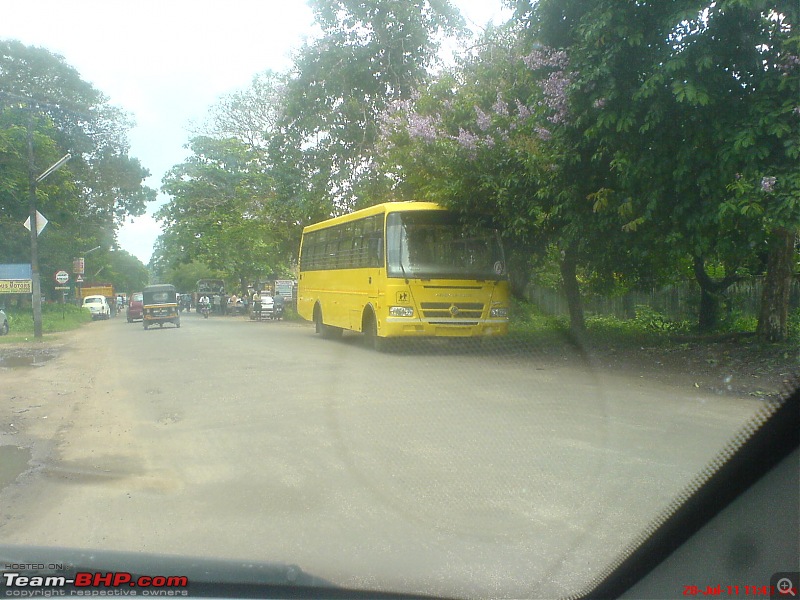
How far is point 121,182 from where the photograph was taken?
48406 millimetres

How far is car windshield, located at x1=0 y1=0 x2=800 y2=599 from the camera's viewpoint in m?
4.88

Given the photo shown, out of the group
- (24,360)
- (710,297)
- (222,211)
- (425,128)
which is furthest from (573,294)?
(222,211)

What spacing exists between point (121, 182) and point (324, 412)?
4267cm

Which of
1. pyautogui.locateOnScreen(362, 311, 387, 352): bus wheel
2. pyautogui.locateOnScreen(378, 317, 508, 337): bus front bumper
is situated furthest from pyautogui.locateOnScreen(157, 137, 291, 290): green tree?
pyautogui.locateOnScreen(378, 317, 508, 337): bus front bumper

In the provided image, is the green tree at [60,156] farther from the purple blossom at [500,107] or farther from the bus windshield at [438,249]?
the purple blossom at [500,107]

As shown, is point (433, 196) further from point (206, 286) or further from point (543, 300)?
point (206, 286)

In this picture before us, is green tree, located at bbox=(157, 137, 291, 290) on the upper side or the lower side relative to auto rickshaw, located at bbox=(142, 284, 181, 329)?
upper

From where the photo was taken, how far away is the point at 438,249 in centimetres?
1672

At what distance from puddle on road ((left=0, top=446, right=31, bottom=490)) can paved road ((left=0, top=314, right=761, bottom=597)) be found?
0.47 ft

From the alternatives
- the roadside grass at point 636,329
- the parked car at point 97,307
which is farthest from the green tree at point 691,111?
the parked car at point 97,307

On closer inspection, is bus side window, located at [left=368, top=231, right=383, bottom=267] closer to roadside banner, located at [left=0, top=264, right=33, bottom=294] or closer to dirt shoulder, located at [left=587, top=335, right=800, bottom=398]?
dirt shoulder, located at [left=587, top=335, right=800, bottom=398]

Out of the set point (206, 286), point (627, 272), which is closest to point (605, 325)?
point (627, 272)

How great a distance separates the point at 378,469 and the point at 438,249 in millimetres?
10269

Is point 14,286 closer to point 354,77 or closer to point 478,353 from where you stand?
point 354,77
